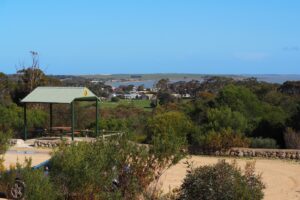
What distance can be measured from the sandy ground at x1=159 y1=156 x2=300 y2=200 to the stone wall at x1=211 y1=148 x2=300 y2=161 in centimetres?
79

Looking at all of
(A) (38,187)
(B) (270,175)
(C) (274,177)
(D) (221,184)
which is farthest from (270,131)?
(A) (38,187)

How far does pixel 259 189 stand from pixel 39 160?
46.5 feet

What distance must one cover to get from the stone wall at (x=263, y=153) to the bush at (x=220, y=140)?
0.27 meters

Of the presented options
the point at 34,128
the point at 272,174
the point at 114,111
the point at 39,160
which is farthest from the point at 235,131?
the point at 114,111

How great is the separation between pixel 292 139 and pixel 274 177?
23.9 ft

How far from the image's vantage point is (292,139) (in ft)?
82.6

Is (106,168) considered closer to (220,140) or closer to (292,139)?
(220,140)

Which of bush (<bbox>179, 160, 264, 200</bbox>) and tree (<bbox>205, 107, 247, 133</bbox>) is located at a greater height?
bush (<bbox>179, 160, 264, 200</bbox>)

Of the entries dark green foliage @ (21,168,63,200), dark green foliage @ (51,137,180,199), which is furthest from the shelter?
dark green foliage @ (21,168,63,200)

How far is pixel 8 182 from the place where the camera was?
1240 cm

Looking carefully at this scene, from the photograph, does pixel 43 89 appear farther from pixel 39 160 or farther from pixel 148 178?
pixel 148 178

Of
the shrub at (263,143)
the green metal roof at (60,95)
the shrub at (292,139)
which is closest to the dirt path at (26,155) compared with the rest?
the green metal roof at (60,95)

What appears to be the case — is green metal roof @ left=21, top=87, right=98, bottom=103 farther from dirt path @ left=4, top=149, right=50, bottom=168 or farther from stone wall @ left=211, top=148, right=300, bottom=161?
stone wall @ left=211, top=148, right=300, bottom=161

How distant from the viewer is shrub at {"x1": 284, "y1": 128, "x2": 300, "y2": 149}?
25000 millimetres
